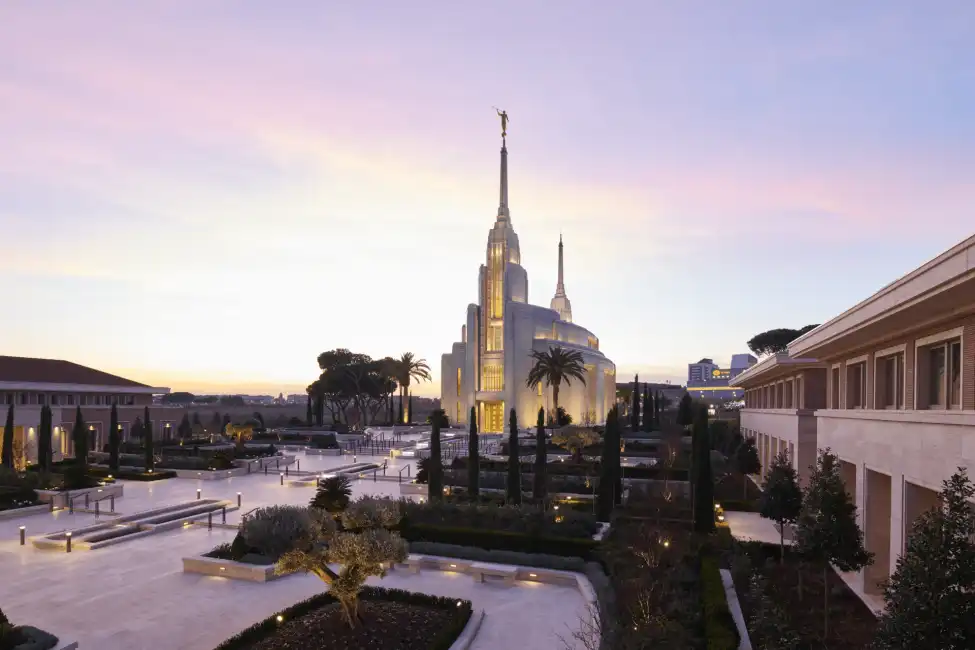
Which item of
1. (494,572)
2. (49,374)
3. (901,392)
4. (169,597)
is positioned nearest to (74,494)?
(169,597)

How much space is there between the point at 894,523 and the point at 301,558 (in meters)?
12.4

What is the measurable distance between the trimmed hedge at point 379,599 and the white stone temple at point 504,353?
2163 inches

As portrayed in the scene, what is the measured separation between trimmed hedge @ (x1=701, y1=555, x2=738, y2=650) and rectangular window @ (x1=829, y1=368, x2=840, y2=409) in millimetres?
10672

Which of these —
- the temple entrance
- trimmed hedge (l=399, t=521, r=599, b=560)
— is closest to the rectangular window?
trimmed hedge (l=399, t=521, r=599, b=560)

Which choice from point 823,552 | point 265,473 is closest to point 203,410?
point 265,473

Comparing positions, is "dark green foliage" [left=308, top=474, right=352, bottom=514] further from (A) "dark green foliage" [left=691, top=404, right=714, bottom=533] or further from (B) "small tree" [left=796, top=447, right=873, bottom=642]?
(B) "small tree" [left=796, top=447, right=873, bottom=642]

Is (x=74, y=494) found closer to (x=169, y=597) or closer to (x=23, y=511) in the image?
(x=23, y=511)

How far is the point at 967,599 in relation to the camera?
6.48 metres

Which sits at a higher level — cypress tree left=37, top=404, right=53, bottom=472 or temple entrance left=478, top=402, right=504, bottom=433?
cypress tree left=37, top=404, right=53, bottom=472

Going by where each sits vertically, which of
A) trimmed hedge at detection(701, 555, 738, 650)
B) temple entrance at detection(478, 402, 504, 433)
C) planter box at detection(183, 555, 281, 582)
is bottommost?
temple entrance at detection(478, 402, 504, 433)

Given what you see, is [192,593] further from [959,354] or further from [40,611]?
[959,354]

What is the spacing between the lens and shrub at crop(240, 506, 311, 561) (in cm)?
1449

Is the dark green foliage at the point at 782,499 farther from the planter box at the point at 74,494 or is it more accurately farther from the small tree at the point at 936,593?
the planter box at the point at 74,494

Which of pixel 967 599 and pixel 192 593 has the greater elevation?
pixel 967 599
